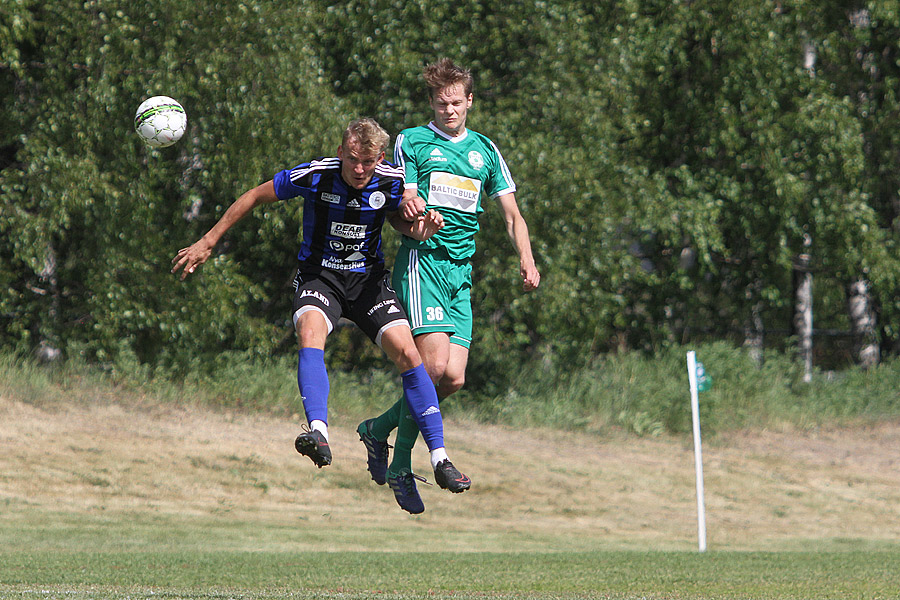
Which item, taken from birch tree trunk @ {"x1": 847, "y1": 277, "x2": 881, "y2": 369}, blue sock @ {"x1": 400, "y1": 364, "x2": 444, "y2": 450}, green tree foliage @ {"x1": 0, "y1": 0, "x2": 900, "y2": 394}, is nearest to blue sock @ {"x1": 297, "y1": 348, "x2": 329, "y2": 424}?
blue sock @ {"x1": 400, "y1": 364, "x2": 444, "y2": 450}

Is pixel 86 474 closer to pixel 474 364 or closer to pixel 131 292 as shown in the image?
pixel 131 292

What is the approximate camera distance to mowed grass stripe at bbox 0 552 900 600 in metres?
8.12

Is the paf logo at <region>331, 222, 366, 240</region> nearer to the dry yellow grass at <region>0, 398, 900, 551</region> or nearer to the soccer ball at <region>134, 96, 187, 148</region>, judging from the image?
the soccer ball at <region>134, 96, 187, 148</region>

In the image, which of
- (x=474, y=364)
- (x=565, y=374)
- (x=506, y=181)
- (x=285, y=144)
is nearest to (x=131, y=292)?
(x=285, y=144)

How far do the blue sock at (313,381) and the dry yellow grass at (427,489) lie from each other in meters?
6.36

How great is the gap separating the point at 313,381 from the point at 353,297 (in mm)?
591

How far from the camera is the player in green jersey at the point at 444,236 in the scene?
6363 mm

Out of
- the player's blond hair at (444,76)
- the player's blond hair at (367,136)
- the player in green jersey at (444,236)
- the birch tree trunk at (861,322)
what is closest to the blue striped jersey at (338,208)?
the player in green jersey at (444,236)

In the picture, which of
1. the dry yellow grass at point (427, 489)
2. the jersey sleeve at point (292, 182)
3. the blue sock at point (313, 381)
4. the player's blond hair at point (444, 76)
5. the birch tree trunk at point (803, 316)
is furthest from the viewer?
the birch tree trunk at point (803, 316)

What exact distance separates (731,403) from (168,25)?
10.7m

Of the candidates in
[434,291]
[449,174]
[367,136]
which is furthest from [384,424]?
[367,136]

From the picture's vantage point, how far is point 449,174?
6438 mm

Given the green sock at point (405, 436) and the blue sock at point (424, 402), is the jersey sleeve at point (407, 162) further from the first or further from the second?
the green sock at point (405, 436)

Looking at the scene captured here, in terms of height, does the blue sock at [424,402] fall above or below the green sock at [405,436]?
above
